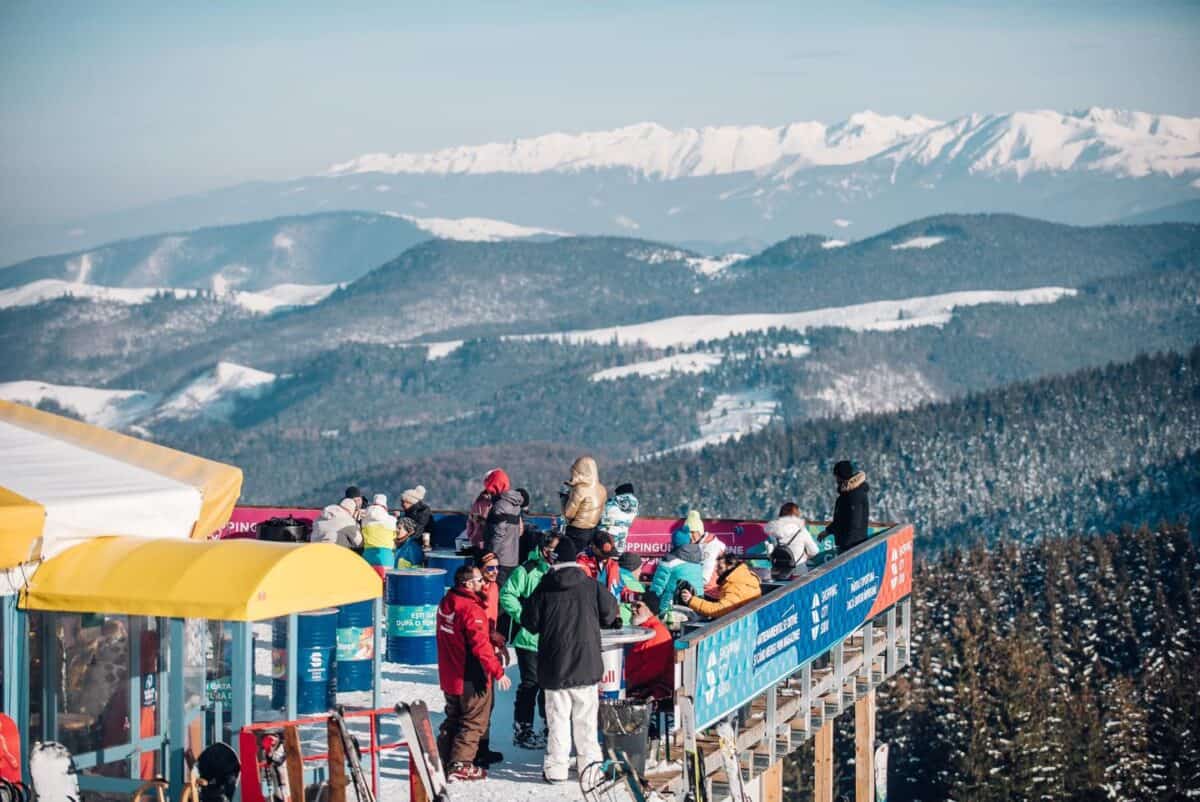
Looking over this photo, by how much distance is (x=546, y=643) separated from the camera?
44.7 ft

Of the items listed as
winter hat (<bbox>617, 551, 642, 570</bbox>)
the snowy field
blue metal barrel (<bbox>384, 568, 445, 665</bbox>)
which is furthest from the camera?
blue metal barrel (<bbox>384, 568, 445, 665</bbox>)

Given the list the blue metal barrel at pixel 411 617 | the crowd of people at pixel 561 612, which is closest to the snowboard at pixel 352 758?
the crowd of people at pixel 561 612

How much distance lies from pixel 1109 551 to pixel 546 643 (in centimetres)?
8784

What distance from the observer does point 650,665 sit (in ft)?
48.1

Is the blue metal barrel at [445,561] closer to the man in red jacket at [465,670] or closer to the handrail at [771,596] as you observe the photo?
the handrail at [771,596]

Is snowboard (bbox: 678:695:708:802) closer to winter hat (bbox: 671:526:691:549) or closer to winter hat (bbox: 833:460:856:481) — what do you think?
winter hat (bbox: 671:526:691:549)

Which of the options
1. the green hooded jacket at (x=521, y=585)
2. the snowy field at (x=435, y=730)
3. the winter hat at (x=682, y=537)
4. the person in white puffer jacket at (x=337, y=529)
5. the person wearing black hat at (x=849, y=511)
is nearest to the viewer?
the snowy field at (x=435, y=730)

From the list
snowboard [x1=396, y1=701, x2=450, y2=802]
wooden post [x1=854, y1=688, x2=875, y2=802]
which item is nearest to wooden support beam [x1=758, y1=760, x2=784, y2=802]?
wooden post [x1=854, y1=688, x2=875, y2=802]

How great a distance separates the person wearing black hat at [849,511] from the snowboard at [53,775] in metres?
8.96

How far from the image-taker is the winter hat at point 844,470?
19359 mm

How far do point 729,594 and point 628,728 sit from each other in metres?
2.47

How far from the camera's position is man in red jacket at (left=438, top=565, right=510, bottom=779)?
13.9m

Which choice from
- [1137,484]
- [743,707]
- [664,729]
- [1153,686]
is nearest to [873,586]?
[743,707]

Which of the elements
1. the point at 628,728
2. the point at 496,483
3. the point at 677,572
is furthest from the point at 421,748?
the point at 496,483
